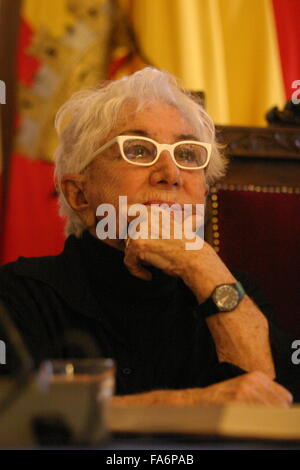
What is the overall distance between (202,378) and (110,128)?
22.7 inches

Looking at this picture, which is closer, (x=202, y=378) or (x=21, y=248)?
(x=202, y=378)

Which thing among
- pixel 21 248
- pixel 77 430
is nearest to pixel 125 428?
pixel 77 430

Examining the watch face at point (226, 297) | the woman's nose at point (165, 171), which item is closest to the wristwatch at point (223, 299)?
the watch face at point (226, 297)

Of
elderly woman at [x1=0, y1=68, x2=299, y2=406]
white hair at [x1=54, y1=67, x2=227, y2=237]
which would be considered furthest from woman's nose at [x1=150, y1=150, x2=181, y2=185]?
white hair at [x1=54, y1=67, x2=227, y2=237]

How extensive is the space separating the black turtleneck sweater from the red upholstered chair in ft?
0.67

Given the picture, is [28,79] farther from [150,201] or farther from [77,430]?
[77,430]

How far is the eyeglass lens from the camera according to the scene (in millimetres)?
1529

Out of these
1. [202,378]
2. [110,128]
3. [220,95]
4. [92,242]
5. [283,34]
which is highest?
[283,34]

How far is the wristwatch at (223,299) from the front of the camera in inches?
53.4

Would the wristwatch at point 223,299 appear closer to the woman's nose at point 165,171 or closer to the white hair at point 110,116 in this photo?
the woman's nose at point 165,171

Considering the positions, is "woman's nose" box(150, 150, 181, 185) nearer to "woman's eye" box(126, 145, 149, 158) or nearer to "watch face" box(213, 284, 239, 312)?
"woman's eye" box(126, 145, 149, 158)

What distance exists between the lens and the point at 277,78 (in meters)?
2.25

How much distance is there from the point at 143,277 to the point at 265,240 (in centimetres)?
34

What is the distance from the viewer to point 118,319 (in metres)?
1.45
